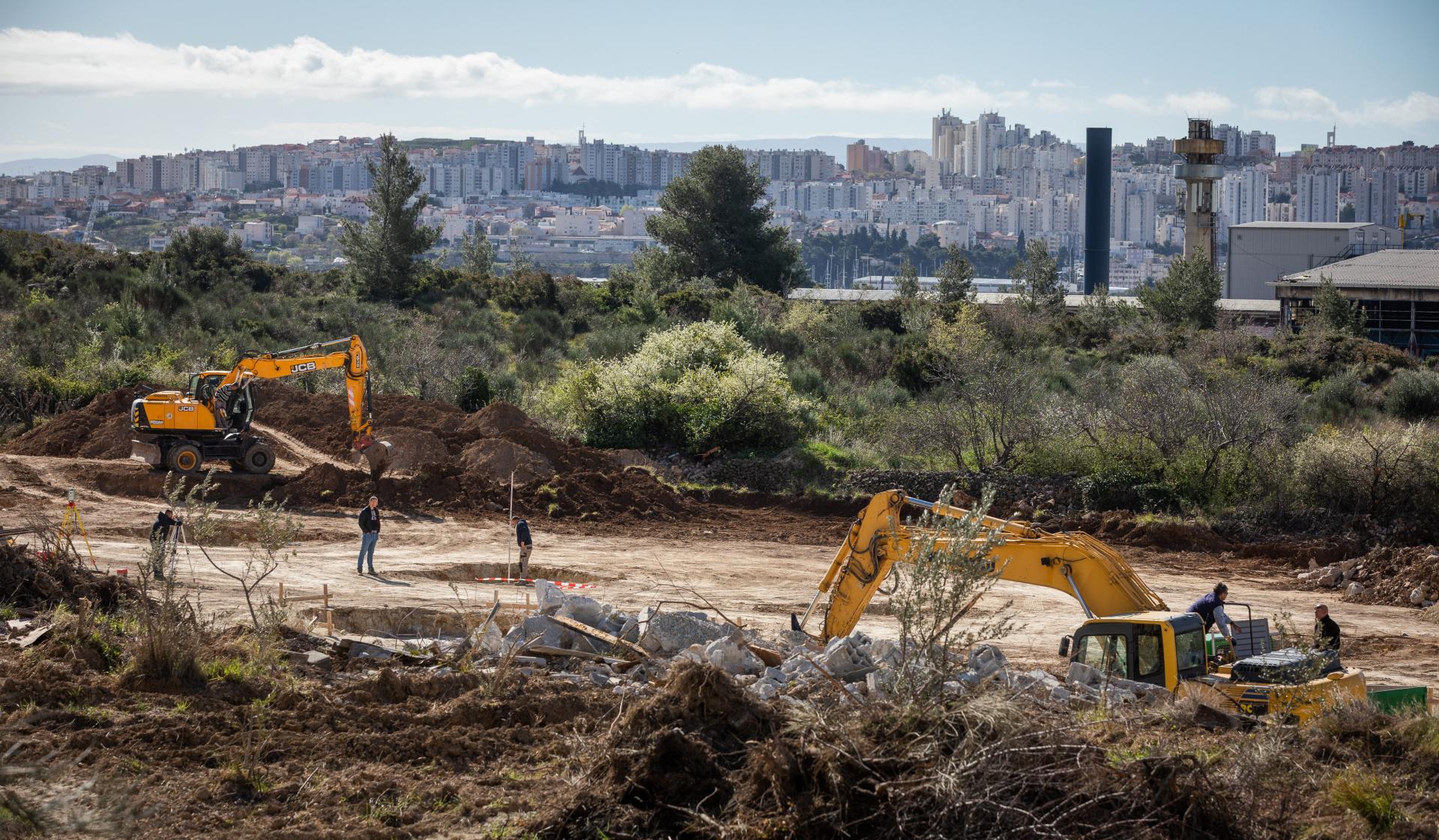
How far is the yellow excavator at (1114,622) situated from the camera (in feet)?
38.8

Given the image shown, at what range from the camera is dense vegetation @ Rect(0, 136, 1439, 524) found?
83.1 feet

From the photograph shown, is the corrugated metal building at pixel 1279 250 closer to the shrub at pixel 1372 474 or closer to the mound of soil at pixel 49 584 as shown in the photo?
the shrub at pixel 1372 474

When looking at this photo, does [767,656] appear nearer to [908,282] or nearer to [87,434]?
[87,434]

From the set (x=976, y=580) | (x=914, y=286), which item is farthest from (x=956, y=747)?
(x=914, y=286)

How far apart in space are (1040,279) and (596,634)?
5292 centimetres

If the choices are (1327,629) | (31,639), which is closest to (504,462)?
(31,639)

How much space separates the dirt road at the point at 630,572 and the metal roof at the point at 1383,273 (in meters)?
41.8

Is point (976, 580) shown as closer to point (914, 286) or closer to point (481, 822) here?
point (481, 822)

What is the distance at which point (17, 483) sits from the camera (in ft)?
80.8

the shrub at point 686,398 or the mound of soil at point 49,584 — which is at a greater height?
the shrub at point 686,398

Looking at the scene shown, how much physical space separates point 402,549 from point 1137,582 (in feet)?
43.0

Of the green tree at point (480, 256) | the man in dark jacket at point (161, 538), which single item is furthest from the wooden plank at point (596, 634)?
the green tree at point (480, 256)

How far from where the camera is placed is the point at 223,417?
86.2ft

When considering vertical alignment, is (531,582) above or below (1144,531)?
below
